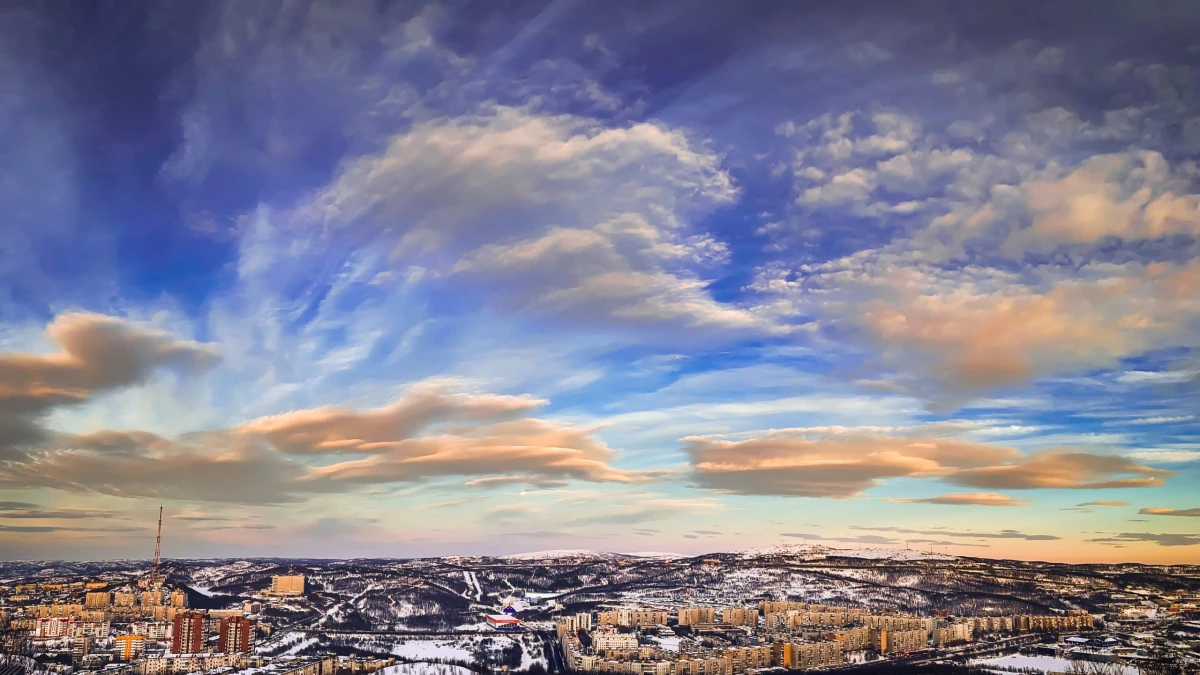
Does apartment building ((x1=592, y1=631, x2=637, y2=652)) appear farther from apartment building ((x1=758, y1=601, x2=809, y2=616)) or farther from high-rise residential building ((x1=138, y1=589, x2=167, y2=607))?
high-rise residential building ((x1=138, y1=589, x2=167, y2=607))

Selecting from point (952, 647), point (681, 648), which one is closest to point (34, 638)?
point (681, 648)

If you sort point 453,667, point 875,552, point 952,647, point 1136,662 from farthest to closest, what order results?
point 875,552 → point 952,647 → point 453,667 → point 1136,662

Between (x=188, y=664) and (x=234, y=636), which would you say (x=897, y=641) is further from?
(x=188, y=664)

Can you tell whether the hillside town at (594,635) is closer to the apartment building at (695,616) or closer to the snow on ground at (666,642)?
the apartment building at (695,616)

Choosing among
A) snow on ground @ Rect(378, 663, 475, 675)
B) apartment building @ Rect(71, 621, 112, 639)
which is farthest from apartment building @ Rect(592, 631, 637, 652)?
apartment building @ Rect(71, 621, 112, 639)

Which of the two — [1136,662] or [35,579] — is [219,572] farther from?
[1136,662]

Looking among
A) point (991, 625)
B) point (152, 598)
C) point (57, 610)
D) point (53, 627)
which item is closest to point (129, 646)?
point (53, 627)
